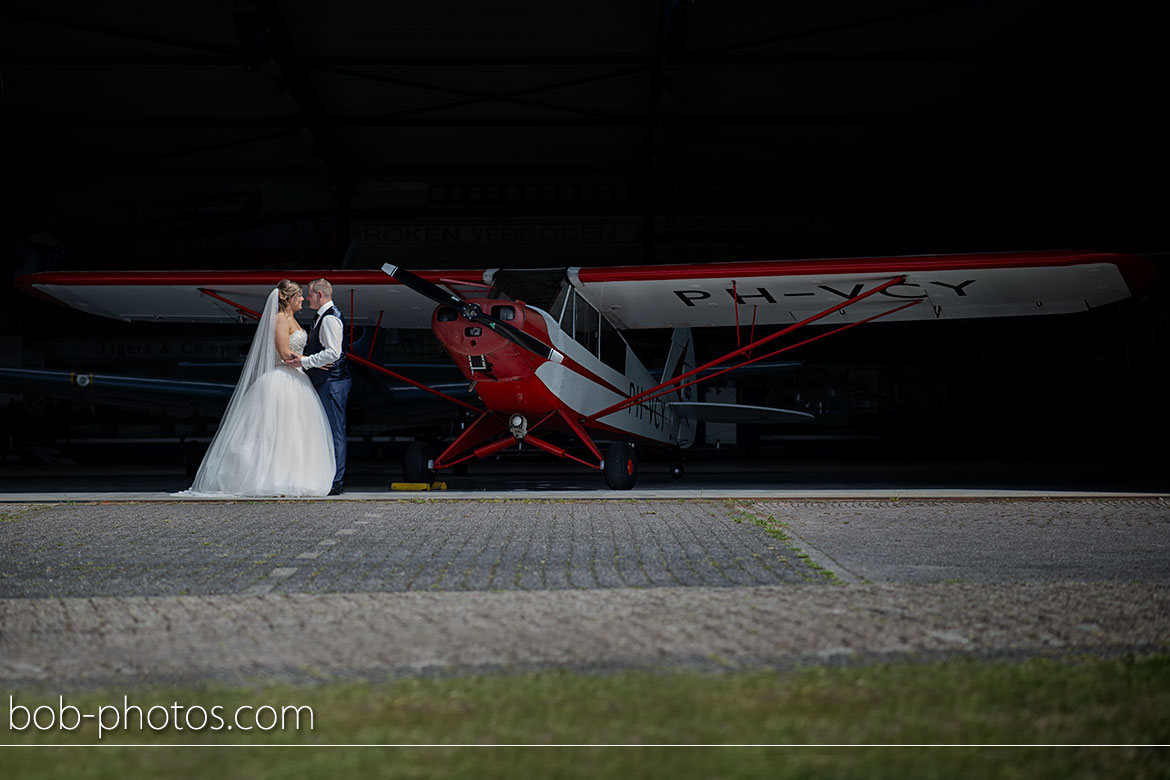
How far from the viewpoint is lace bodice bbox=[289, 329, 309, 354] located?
7.60 metres

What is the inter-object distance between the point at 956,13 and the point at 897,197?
23.5 feet

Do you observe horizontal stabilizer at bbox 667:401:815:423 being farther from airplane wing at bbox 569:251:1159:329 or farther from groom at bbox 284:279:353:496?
groom at bbox 284:279:353:496

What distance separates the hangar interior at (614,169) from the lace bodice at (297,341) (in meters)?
5.47

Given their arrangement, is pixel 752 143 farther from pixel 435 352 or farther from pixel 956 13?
pixel 435 352

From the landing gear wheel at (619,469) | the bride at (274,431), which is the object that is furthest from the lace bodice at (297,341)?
the landing gear wheel at (619,469)

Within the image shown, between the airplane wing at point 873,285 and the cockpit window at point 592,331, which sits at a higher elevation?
the airplane wing at point 873,285

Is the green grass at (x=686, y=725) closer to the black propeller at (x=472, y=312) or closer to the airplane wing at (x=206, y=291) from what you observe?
the black propeller at (x=472, y=312)

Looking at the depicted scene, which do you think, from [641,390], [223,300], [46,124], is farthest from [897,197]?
[46,124]

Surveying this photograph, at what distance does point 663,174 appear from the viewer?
20.8 m

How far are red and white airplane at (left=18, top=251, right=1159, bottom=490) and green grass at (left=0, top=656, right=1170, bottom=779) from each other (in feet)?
20.0

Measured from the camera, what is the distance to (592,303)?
963 cm

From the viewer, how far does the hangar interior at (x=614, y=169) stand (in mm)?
15094

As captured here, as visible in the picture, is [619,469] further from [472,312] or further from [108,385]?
[108,385]

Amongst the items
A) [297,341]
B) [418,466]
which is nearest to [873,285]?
[418,466]
